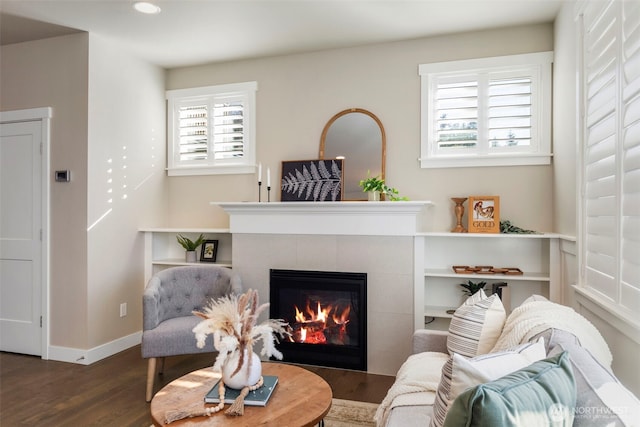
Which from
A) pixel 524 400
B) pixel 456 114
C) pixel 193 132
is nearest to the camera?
pixel 524 400

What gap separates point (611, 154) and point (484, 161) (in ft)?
5.02

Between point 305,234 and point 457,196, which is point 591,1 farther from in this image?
point 305,234

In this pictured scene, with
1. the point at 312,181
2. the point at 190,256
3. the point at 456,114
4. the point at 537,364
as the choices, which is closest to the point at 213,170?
the point at 190,256

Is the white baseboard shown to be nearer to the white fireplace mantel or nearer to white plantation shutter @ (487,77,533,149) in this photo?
the white fireplace mantel

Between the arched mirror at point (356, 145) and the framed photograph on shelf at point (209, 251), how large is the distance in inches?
55.3

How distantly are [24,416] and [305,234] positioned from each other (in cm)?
224

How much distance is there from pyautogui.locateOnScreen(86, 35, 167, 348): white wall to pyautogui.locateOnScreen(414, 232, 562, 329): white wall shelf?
2703 mm

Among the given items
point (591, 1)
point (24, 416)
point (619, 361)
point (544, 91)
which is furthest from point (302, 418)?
point (544, 91)

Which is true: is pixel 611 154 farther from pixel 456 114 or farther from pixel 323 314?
pixel 323 314

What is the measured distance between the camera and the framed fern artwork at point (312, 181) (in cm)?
Answer: 366

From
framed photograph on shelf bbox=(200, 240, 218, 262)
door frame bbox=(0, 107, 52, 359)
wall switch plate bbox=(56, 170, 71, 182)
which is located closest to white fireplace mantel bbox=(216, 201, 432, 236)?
framed photograph on shelf bbox=(200, 240, 218, 262)

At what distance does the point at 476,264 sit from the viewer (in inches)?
135

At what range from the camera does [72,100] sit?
3.54 meters

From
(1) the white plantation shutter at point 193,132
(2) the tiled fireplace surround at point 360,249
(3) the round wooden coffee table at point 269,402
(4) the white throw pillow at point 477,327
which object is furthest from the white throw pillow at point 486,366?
(1) the white plantation shutter at point 193,132
